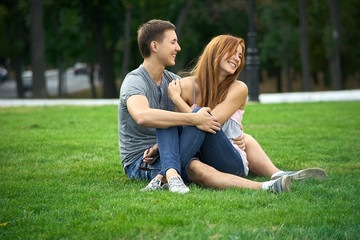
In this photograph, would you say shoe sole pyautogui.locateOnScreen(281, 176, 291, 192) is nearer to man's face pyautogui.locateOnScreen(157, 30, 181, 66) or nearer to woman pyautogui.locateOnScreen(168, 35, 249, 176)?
woman pyautogui.locateOnScreen(168, 35, 249, 176)

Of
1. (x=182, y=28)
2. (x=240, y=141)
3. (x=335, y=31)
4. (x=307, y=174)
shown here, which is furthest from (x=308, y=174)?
(x=182, y=28)

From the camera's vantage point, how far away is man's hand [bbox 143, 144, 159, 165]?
5766 mm

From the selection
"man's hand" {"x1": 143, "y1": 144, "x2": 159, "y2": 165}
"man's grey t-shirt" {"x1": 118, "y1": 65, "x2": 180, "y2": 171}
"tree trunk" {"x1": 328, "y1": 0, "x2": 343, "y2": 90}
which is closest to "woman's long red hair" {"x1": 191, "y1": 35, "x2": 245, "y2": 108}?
"man's grey t-shirt" {"x1": 118, "y1": 65, "x2": 180, "y2": 171}

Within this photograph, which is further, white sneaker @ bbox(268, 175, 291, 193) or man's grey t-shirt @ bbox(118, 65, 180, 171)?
man's grey t-shirt @ bbox(118, 65, 180, 171)

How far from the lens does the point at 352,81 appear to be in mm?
53438

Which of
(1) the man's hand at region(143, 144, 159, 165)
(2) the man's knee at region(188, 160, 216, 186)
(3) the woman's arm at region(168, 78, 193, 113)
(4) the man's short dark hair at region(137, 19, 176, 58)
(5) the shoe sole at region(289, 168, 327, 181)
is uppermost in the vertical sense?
(4) the man's short dark hair at region(137, 19, 176, 58)

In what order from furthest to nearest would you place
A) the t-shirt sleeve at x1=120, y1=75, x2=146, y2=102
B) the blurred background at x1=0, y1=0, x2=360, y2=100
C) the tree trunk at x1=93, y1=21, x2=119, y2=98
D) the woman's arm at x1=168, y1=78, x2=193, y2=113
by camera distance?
the tree trunk at x1=93, y1=21, x2=119, y2=98
the blurred background at x1=0, y1=0, x2=360, y2=100
the woman's arm at x1=168, y1=78, x2=193, y2=113
the t-shirt sleeve at x1=120, y1=75, x2=146, y2=102

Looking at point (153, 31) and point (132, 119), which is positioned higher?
point (153, 31)

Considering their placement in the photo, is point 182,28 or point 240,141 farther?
point 182,28

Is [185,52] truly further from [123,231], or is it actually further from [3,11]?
[123,231]

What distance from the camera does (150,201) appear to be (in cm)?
499

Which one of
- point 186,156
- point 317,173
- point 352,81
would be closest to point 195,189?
point 186,156

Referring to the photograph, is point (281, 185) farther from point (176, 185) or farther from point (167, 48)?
point (167, 48)

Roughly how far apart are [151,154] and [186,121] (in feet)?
1.72
